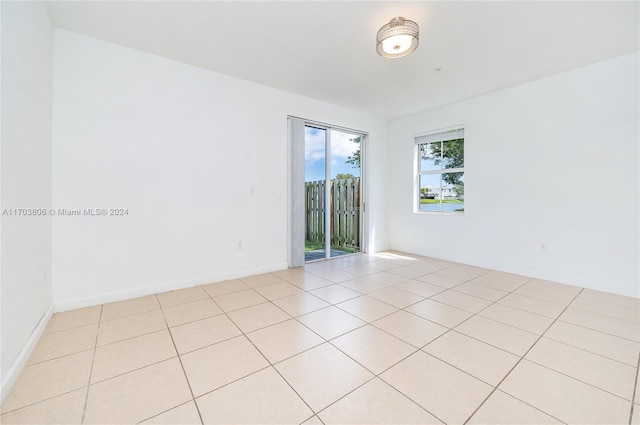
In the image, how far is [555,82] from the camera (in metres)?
3.44

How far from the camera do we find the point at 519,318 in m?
2.42

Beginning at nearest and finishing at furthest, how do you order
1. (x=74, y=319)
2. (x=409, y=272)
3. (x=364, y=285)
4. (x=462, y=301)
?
1. (x=74, y=319)
2. (x=462, y=301)
3. (x=364, y=285)
4. (x=409, y=272)

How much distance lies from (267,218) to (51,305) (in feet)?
7.90

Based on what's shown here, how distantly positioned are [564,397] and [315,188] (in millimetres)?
4341

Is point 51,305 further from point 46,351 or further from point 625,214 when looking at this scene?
point 625,214

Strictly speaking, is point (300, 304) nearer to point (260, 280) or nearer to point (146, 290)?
point (260, 280)

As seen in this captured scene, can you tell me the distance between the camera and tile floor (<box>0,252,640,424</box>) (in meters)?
1.36

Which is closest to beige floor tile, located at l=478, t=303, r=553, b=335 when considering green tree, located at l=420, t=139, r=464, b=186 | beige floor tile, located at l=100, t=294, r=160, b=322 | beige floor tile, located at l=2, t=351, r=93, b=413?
green tree, located at l=420, t=139, r=464, b=186

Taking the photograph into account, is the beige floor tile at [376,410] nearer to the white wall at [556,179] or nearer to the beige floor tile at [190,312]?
the beige floor tile at [190,312]

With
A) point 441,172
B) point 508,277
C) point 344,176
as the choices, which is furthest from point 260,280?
point 441,172

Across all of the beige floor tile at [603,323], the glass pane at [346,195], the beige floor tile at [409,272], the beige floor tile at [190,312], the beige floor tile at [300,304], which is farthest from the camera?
the glass pane at [346,195]

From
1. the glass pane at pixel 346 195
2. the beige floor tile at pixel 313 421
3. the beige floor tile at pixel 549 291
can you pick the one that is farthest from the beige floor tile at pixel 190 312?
the beige floor tile at pixel 549 291

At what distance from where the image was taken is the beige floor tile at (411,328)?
205 cm

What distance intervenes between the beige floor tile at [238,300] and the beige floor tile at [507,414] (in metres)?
2.06
